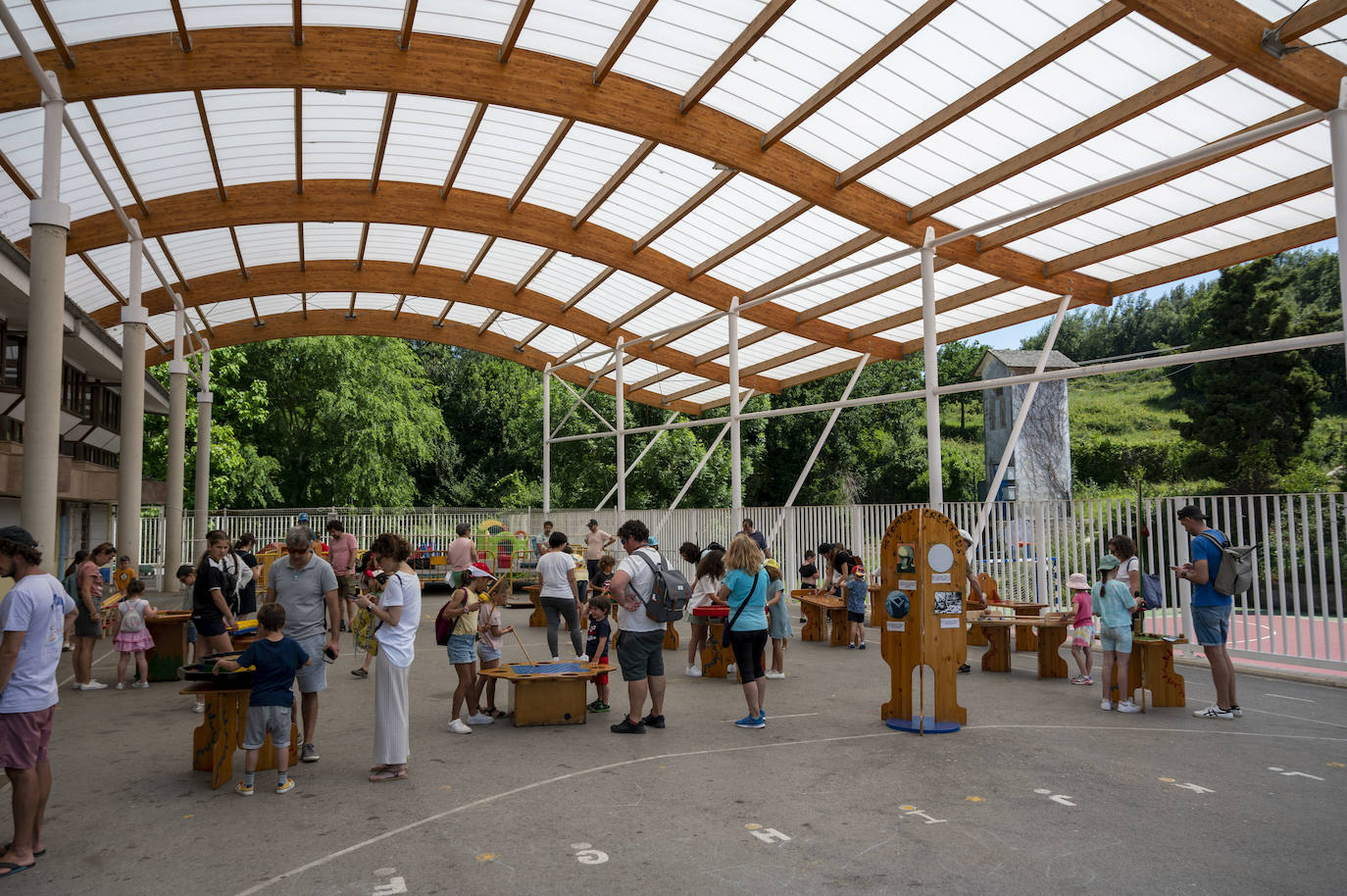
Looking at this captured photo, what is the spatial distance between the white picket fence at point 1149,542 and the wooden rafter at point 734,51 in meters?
6.34

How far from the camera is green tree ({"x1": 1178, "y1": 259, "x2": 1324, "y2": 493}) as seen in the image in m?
28.7

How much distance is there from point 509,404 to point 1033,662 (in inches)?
A: 1473

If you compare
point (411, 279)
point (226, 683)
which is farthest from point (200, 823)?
point (411, 279)

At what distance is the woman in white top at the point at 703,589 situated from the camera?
9195mm

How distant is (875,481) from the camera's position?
46.2 m

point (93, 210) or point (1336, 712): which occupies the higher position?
point (93, 210)

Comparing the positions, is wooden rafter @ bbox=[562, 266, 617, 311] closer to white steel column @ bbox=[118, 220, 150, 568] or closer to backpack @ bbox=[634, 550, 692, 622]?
white steel column @ bbox=[118, 220, 150, 568]

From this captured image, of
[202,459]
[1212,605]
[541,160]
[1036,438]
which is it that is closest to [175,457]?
[202,459]

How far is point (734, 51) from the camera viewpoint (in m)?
11.7

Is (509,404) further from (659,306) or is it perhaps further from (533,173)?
(533,173)

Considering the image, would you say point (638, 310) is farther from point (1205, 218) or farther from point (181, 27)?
point (1205, 218)

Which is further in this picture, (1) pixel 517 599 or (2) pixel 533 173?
(1) pixel 517 599

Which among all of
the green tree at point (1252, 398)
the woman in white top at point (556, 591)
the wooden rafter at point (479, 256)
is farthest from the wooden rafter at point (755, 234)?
the green tree at point (1252, 398)

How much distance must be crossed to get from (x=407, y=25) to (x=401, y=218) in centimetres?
577
